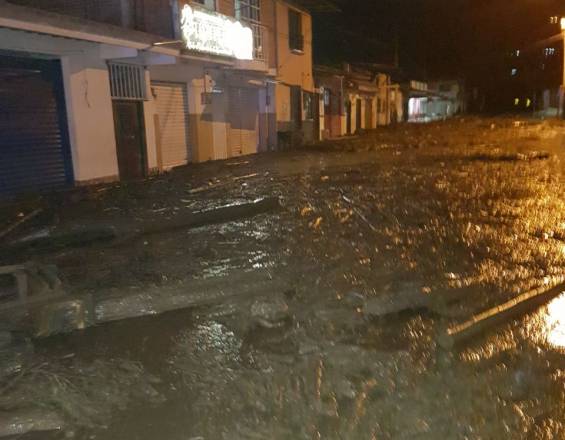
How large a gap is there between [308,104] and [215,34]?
12438 mm

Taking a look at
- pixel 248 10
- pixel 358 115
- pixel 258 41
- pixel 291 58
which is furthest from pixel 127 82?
pixel 358 115

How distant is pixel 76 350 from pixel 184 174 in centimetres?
1120

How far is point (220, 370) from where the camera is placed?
3879 mm

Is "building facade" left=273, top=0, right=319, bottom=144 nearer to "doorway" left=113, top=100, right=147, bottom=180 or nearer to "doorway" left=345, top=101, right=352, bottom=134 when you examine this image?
"doorway" left=345, top=101, right=352, bottom=134

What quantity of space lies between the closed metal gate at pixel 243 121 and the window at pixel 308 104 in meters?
5.09

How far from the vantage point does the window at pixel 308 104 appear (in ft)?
88.8

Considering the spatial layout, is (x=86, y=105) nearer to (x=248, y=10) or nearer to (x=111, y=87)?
(x=111, y=87)

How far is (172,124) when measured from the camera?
55.0 ft

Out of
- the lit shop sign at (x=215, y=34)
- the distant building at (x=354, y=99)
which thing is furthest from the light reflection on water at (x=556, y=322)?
the distant building at (x=354, y=99)

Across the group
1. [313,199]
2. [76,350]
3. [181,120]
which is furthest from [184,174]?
[76,350]

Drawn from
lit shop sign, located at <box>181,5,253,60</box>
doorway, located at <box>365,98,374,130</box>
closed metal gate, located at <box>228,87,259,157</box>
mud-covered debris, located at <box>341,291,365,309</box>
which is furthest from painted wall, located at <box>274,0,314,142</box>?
mud-covered debris, located at <box>341,291,365,309</box>

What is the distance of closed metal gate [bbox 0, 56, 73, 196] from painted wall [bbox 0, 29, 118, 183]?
214 mm

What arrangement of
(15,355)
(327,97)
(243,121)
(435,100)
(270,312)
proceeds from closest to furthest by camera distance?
(15,355)
(270,312)
(243,121)
(327,97)
(435,100)

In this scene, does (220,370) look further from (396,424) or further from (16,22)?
(16,22)
